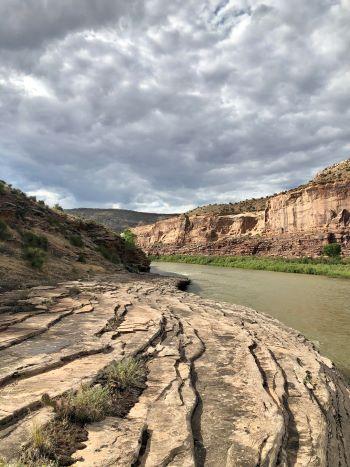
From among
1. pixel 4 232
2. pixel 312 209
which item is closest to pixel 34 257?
pixel 4 232

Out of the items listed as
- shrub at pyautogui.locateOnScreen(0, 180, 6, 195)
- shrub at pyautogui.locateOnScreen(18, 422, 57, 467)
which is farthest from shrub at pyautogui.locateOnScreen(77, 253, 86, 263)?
shrub at pyautogui.locateOnScreen(18, 422, 57, 467)

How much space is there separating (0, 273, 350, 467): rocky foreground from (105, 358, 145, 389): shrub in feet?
0.46

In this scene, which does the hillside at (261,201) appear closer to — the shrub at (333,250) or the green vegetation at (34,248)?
the shrub at (333,250)

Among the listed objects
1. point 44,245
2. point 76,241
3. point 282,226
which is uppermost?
point 282,226

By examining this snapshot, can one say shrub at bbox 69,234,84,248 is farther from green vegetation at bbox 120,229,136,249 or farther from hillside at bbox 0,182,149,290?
green vegetation at bbox 120,229,136,249

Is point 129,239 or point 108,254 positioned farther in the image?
point 129,239

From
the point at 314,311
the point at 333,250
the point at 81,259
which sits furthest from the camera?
the point at 333,250

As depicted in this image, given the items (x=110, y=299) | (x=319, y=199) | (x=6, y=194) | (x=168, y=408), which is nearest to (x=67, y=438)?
(x=168, y=408)

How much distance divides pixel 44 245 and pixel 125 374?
15.5 meters

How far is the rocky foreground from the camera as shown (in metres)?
3.40

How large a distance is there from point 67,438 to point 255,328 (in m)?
7.01

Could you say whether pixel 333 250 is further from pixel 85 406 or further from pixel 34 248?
pixel 85 406

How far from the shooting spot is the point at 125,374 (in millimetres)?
4750

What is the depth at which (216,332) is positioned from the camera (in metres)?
8.41
